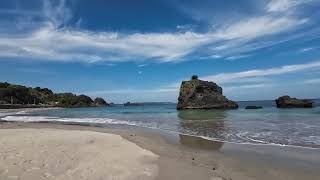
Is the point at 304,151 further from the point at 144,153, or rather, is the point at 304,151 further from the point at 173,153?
the point at 144,153

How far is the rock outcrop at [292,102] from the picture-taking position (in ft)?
229

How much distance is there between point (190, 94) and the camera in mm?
85625

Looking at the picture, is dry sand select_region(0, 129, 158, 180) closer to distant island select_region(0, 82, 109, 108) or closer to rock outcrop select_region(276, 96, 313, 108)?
rock outcrop select_region(276, 96, 313, 108)

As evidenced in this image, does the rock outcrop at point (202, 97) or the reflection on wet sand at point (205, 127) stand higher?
the rock outcrop at point (202, 97)

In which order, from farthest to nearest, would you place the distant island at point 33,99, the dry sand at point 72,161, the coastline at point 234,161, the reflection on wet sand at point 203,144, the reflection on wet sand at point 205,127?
the distant island at point 33,99 < the reflection on wet sand at point 205,127 < the reflection on wet sand at point 203,144 < the coastline at point 234,161 < the dry sand at point 72,161

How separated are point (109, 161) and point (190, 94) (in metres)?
76.4

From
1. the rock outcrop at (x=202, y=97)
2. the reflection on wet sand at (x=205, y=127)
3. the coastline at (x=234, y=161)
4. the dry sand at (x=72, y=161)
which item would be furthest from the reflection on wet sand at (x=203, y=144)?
the rock outcrop at (x=202, y=97)

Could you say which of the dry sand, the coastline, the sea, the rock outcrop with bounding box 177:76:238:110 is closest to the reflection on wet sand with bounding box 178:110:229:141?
the sea

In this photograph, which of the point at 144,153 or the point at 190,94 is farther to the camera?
the point at 190,94

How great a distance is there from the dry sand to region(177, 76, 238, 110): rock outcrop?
234 ft

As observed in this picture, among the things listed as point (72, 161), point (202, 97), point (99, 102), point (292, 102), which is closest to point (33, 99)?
point (99, 102)

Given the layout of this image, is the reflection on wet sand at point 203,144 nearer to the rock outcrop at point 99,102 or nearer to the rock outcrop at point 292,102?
the rock outcrop at point 292,102

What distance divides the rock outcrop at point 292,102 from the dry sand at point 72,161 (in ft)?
211

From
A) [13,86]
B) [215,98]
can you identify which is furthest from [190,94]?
[13,86]
